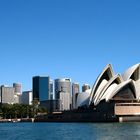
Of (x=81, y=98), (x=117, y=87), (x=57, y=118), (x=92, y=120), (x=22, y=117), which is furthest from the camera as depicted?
(x=22, y=117)

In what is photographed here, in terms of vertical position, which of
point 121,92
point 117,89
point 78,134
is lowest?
point 78,134

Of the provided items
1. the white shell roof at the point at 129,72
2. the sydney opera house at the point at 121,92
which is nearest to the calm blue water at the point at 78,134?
the sydney opera house at the point at 121,92

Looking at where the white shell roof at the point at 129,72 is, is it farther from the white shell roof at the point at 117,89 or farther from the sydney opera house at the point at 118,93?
the white shell roof at the point at 117,89

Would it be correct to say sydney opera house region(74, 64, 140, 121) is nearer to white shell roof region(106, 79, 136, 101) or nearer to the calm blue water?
white shell roof region(106, 79, 136, 101)

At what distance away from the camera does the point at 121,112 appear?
315 ft

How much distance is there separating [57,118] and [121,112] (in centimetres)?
3506

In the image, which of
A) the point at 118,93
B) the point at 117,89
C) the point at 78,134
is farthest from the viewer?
the point at 118,93

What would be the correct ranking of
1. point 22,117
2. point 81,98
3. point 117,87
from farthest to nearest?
point 22,117 < point 81,98 < point 117,87

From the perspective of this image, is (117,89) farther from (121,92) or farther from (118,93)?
(121,92)

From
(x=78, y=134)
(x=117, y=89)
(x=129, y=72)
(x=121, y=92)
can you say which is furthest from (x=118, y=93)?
(x=78, y=134)

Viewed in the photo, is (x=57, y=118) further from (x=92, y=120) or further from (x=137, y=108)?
(x=137, y=108)

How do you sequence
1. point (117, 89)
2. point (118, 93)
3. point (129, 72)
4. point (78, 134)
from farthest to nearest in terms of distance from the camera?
point (118, 93) < point (129, 72) < point (117, 89) < point (78, 134)

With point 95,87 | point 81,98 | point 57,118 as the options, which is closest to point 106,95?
point 95,87

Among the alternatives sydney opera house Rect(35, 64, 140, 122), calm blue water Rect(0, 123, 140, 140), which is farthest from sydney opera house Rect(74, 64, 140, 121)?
calm blue water Rect(0, 123, 140, 140)
